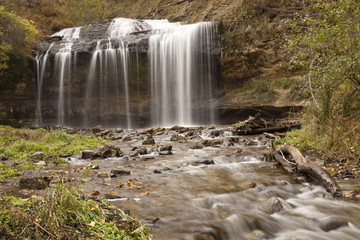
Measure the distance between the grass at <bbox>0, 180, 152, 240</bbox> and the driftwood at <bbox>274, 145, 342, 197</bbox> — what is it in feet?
10.6

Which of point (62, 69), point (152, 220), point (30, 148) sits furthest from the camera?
point (62, 69)

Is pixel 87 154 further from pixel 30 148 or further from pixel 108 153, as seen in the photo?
pixel 30 148

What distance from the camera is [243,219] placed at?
10.8ft

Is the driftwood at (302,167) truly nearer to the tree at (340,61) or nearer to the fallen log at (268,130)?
the tree at (340,61)

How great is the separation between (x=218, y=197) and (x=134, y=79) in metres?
19.6

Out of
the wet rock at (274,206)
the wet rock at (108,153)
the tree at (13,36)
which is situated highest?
the tree at (13,36)

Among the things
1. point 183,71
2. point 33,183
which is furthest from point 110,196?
point 183,71

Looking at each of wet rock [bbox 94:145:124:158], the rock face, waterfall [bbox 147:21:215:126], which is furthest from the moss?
waterfall [bbox 147:21:215:126]

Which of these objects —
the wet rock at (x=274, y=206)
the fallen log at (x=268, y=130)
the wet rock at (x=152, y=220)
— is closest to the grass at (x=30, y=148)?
the wet rock at (x=152, y=220)

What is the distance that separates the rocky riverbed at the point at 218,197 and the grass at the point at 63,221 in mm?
498

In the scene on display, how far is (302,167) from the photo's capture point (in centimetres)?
501

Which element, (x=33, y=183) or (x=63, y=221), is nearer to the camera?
(x=63, y=221)

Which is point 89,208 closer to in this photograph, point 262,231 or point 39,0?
point 262,231

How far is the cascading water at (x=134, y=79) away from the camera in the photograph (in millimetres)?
20422
